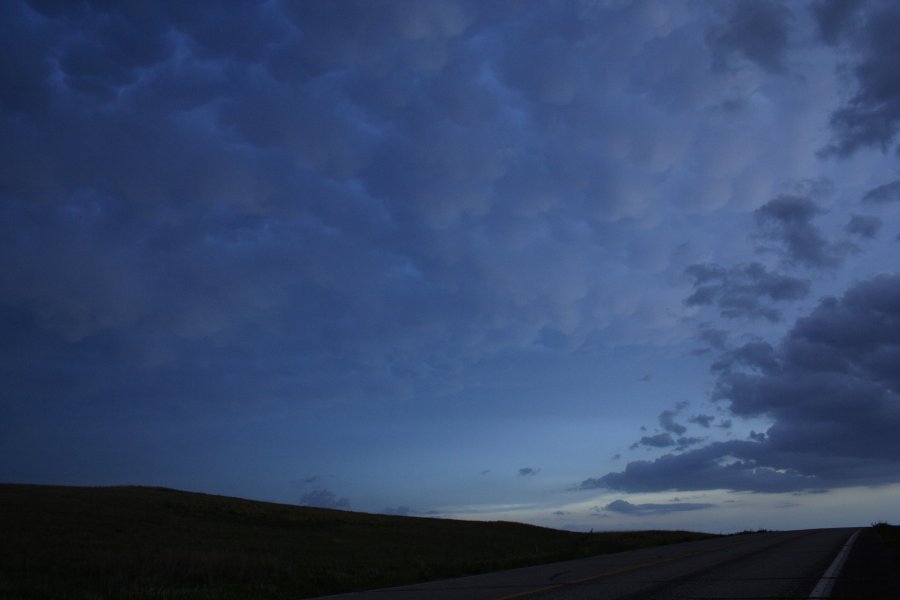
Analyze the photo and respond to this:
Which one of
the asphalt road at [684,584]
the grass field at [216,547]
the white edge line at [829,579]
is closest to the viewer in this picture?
the white edge line at [829,579]

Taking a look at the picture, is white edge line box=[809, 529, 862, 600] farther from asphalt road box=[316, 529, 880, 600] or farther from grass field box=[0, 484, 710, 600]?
grass field box=[0, 484, 710, 600]

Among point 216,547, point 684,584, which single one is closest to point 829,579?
point 684,584

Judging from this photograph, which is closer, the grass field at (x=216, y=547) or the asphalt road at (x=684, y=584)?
the asphalt road at (x=684, y=584)

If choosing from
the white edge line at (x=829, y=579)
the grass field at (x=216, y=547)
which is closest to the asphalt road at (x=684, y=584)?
the white edge line at (x=829, y=579)

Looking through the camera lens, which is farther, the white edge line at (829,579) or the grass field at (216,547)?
the grass field at (216,547)

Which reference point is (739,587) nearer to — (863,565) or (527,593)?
(527,593)

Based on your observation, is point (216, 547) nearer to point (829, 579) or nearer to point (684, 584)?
point (684, 584)

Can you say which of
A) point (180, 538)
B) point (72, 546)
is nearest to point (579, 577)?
point (72, 546)

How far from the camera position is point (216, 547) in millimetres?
32844

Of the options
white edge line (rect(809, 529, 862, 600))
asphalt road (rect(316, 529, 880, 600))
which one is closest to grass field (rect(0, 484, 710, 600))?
asphalt road (rect(316, 529, 880, 600))

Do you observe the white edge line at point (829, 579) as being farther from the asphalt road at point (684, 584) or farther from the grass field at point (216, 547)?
the grass field at point (216, 547)

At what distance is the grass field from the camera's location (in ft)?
58.4

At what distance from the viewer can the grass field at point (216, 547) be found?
17797 millimetres

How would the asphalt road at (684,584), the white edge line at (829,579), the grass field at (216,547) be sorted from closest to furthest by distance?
1. the white edge line at (829,579)
2. the asphalt road at (684,584)
3. the grass field at (216,547)
